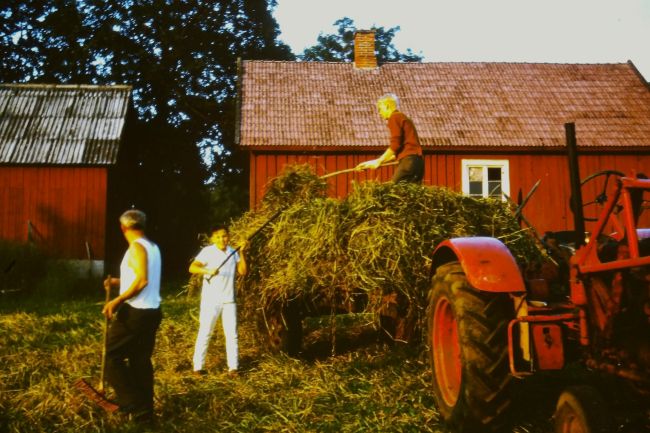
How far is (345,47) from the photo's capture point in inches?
1790

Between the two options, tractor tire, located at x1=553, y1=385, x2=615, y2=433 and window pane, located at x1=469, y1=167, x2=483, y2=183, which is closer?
tractor tire, located at x1=553, y1=385, x2=615, y2=433

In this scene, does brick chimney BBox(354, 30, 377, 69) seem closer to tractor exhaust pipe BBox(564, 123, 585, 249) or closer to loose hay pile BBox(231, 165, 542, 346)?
loose hay pile BBox(231, 165, 542, 346)

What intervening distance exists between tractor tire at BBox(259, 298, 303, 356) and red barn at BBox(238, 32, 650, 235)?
357 inches

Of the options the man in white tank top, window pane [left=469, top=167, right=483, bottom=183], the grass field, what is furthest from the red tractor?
window pane [left=469, top=167, right=483, bottom=183]

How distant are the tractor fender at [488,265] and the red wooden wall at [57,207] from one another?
48.0 feet

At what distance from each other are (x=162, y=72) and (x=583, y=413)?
974 inches

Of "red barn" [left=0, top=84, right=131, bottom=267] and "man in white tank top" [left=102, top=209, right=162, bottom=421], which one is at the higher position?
"red barn" [left=0, top=84, right=131, bottom=267]

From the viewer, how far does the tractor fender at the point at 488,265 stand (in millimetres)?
3424

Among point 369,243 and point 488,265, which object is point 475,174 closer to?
point 369,243

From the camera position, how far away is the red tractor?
2828mm

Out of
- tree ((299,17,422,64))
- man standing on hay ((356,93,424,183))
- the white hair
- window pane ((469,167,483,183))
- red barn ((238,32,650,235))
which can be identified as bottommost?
the white hair

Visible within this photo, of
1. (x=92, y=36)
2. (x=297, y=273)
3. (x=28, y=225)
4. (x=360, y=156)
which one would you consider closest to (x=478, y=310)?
(x=297, y=273)

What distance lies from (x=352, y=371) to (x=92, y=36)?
23534 mm

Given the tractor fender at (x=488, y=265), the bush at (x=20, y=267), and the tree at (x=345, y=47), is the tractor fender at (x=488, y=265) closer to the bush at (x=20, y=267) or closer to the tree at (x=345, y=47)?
the bush at (x=20, y=267)
